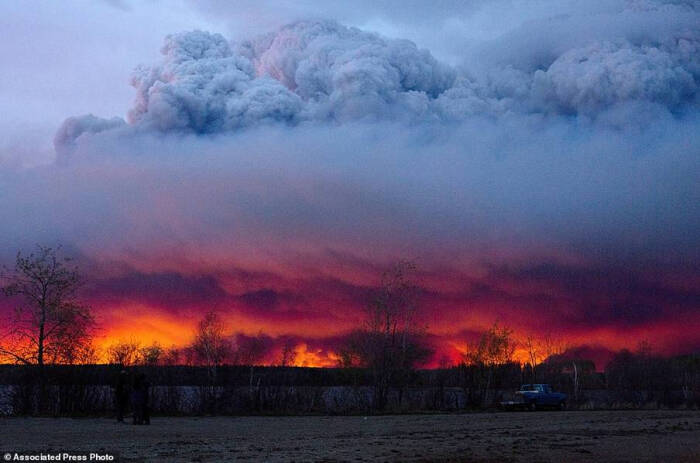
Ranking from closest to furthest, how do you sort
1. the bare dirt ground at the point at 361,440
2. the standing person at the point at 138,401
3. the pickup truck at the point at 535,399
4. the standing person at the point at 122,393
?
the bare dirt ground at the point at 361,440 → the standing person at the point at 138,401 → the standing person at the point at 122,393 → the pickup truck at the point at 535,399

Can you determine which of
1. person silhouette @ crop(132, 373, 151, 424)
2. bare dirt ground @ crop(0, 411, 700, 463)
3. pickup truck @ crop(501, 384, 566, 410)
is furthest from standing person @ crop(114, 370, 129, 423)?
pickup truck @ crop(501, 384, 566, 410)

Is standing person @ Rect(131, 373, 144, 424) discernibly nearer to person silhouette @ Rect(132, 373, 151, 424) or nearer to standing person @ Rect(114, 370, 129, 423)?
person silhouette @ Rect(132, 373, 151, 424)

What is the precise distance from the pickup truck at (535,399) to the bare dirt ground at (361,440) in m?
13.1

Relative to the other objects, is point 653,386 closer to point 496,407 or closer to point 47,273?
point 496,407

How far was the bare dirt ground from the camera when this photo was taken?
18375 millimetres

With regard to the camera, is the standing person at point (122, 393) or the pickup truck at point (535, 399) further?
the pickup truck at point (535, 399)

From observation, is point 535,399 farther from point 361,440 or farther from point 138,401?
point 361,440

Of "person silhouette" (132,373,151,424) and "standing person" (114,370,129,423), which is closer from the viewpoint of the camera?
"person silhouette" (132,373,151,424)

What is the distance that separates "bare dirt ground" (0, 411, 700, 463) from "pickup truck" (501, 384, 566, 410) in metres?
13.1

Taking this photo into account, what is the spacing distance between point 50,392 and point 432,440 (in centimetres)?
2034

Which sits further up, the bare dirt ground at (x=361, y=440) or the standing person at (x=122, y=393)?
the standing person at (x=122, y=393)

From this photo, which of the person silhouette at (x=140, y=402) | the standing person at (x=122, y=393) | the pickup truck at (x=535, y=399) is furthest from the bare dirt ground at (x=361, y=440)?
the pickup truck at (x=535, y=399)

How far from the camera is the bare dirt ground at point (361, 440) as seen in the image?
18.4m

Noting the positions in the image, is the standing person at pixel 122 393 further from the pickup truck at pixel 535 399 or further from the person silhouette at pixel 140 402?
the pickup truck at pixel 535 399
